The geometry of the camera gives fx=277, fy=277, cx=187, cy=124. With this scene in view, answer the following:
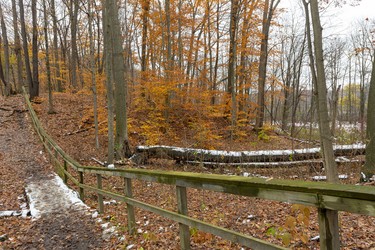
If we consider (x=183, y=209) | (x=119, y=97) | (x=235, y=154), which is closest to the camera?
(x=183, y=209)

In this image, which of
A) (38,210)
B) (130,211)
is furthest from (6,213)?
(130,211)

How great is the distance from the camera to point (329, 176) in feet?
19.1

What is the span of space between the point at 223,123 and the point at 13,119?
539 inches

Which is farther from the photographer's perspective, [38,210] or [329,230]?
[38,210]

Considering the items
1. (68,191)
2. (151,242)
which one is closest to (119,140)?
(68,191)

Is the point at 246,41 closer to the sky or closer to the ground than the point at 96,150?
closer to the sky

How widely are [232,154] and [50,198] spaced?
6.60m

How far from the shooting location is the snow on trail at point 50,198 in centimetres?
646

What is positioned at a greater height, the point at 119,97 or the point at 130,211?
the point at 119,97

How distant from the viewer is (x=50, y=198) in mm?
7242

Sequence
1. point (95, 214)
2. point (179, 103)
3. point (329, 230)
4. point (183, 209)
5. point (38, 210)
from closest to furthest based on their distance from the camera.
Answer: point (329, 230), point (183, 209), point (95, 214), point (38, 210), point (179, 103)

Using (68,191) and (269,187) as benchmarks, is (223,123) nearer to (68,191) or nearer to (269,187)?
(68,191)

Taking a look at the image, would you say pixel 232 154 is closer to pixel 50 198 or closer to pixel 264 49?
pixel 50 198

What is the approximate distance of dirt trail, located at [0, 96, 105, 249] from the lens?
16.3 ft
